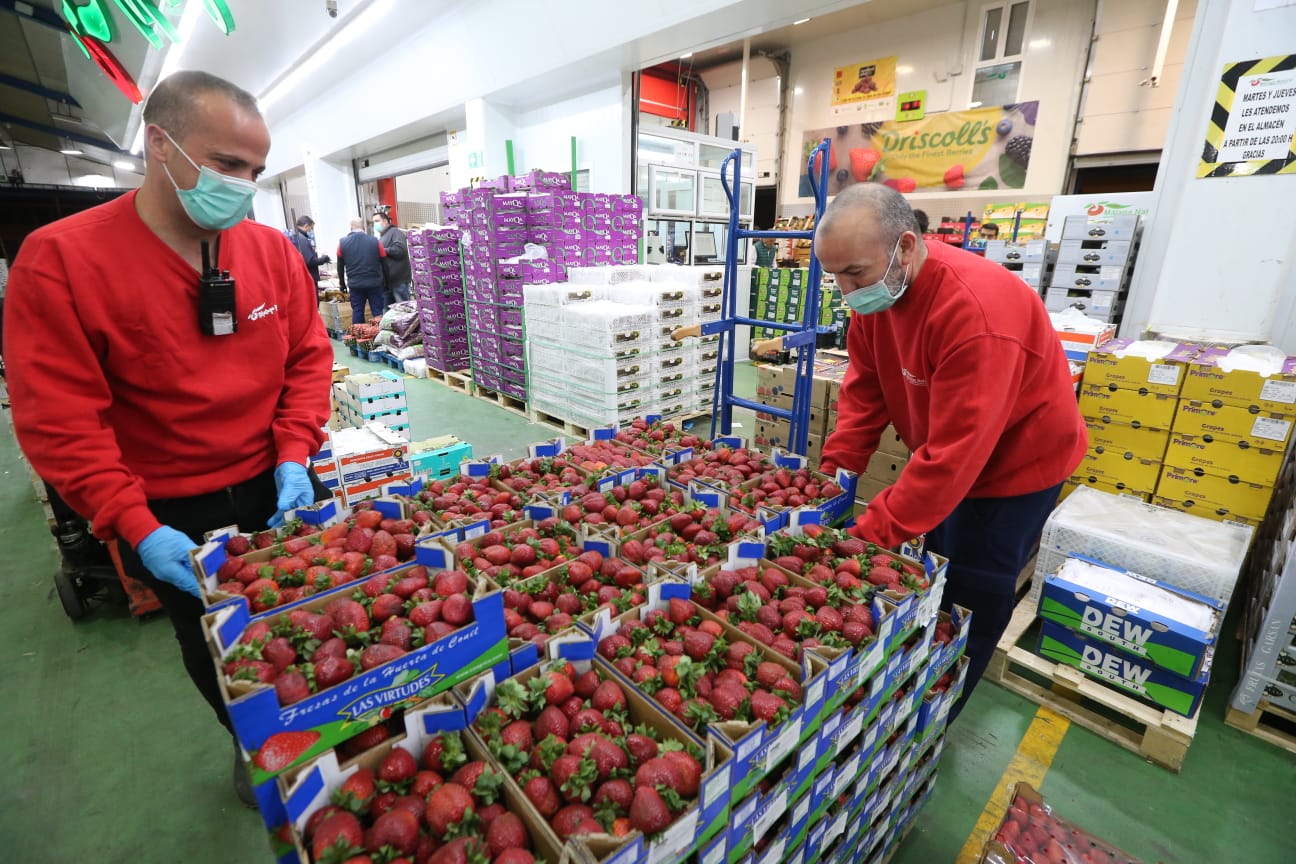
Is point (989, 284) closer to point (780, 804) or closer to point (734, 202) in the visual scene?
point (780, 804)

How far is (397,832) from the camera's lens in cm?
98

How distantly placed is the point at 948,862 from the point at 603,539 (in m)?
1.69

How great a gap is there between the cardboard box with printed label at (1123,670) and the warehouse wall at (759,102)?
46.3 feet

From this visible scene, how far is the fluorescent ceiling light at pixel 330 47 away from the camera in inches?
354

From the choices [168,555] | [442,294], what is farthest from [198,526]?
[442,294]

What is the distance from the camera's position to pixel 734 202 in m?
4.00

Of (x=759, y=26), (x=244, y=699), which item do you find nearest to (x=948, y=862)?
(x=244, y=699)

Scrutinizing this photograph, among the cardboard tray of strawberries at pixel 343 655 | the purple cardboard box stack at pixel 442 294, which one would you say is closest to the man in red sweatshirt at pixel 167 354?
the cardboard tray of strawberries at pixel 343 655

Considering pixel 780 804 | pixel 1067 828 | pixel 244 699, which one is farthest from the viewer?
pixel 1067 828

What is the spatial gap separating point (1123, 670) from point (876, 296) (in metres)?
2.11

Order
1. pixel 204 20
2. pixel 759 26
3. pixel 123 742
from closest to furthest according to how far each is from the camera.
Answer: pixel 123 742
pixel 759 26
pixel 204 20

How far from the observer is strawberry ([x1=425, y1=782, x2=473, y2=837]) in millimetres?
1013

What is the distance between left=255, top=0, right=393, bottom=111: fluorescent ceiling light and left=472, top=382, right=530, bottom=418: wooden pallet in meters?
5.94

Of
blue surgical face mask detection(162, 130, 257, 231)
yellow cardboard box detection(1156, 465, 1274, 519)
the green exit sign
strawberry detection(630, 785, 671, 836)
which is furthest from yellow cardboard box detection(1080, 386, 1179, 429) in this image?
the green exit sign
